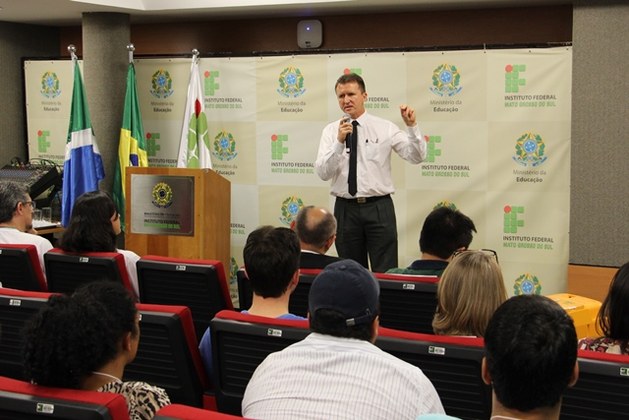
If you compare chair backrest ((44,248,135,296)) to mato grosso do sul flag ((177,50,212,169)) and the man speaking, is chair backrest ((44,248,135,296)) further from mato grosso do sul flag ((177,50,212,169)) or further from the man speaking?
mato grosso do sul flag ((177,50,212,169))

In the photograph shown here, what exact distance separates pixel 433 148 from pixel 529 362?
5.02 m

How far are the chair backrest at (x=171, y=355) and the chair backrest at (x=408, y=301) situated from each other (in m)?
0.97

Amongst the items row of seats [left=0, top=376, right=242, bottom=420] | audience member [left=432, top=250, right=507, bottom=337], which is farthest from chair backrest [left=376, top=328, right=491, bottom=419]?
row of seats [left=0, top=376, right=242, bottom=420]

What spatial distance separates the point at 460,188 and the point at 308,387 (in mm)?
4653

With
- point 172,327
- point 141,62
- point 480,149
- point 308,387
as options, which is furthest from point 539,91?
point 308,387

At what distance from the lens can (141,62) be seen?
763cm

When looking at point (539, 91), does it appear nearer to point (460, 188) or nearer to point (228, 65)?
point (460, 188)

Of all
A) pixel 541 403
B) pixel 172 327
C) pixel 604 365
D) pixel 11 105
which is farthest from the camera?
pixel 11 105

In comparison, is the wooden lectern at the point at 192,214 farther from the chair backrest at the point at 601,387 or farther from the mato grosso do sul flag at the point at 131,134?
the chair backrest at the point at 601,387

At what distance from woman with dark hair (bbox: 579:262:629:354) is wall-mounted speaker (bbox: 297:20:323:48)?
16.5ft

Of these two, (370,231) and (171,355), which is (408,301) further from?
(370,231)

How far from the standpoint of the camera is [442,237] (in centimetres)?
403

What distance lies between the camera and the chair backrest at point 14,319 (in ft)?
10.4

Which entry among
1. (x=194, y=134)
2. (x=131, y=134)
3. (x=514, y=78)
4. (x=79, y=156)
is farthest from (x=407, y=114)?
(x=79, y=156)
